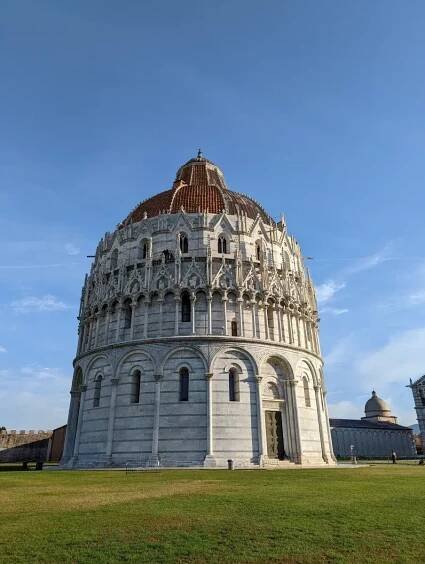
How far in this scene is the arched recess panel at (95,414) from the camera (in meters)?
31.8

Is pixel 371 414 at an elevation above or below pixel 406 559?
above

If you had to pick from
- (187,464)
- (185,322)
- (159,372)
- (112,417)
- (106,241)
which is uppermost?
(106,241)

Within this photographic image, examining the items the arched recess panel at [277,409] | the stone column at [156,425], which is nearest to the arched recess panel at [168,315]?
the stone column at [156,425]

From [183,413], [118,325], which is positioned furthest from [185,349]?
[118,325]

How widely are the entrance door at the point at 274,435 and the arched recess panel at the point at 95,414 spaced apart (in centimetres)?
1200

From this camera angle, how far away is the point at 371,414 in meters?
98.1

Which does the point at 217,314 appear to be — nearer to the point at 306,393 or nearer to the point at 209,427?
the point at 209,427

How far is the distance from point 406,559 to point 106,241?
124 ft

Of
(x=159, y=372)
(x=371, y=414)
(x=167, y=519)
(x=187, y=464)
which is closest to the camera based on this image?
(x=167, y=519)

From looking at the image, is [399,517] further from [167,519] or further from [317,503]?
[167,519]

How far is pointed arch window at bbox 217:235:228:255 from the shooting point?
3672cm

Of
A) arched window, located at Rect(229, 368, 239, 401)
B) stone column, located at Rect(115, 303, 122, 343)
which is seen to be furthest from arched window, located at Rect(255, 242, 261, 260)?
stone column, located at Rect(115, 303, 122, 343)

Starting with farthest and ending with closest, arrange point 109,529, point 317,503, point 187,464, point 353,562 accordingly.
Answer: point 187,464 → point 317,503 → point 109,529 → point 353,562

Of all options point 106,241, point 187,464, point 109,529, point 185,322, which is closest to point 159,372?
point 185,322
